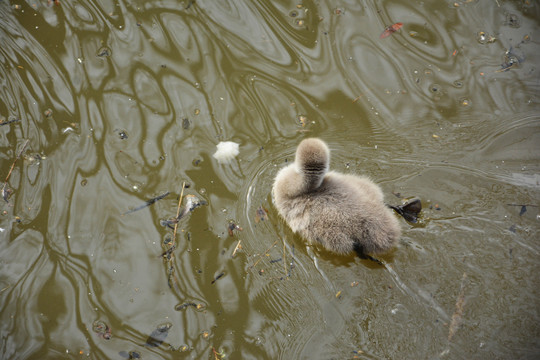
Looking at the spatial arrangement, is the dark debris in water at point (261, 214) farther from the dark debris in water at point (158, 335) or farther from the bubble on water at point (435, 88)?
the bubble on water at point (435, 88)

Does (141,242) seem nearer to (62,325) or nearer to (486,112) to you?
(62,325)

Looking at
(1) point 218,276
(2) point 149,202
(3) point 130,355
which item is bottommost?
(3) point 130,355

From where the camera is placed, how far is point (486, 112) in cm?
372

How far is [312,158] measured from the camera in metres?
2.94

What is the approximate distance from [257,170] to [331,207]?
791mm

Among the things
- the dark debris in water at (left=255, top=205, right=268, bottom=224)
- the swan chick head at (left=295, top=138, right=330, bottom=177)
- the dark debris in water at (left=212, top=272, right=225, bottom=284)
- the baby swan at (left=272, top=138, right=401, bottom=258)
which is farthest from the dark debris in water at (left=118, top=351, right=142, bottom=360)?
the swan chick head at (left=295, top=138, right=330, bottom=177)

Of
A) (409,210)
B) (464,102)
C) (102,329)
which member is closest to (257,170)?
(409,210)

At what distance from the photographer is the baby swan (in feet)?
9.73

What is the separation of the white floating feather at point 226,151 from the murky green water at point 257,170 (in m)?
0.07

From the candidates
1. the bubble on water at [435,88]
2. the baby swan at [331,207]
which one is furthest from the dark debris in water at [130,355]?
the bubble on water at [435,88]

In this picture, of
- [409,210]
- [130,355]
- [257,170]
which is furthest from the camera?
[257,170]

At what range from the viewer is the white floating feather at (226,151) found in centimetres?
356

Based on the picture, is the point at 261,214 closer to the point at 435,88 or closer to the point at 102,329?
the point at 102,329

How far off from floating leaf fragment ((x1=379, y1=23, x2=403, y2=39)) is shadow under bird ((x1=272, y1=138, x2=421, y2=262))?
5.51 feet
